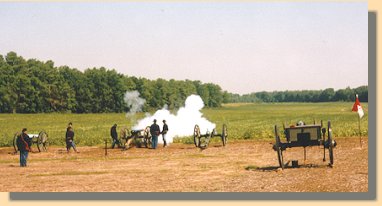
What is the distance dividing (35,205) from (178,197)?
4011 mm

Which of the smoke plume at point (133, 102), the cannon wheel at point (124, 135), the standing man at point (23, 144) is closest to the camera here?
the standing man at point (23, 144)

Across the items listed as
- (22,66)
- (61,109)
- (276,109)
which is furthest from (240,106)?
(22,66)

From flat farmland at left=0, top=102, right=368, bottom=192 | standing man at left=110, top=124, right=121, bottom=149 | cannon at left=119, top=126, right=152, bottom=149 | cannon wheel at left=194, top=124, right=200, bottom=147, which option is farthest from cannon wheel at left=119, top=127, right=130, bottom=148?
cannon wheel at left=194, top=124, right=200, bottom=147

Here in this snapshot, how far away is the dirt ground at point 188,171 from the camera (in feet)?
47.9

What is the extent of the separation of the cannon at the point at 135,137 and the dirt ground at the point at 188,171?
1.19 meters

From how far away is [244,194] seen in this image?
13680 mm

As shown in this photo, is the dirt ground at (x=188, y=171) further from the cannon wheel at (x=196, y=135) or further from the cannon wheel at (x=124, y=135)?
the cannon wheel at (x=124, y=135)

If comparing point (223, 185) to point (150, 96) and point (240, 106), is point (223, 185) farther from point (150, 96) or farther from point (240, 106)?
point (240, 106)

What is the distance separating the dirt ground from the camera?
1459 cm

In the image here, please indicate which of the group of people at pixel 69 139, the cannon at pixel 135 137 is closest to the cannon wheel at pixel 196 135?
the group of people at pixel 69 139

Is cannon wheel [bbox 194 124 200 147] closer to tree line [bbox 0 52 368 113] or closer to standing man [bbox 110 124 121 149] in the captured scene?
standing man [bbox 110 124 121 149]

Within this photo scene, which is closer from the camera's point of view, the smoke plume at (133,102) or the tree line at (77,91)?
the tree line at (77,91)

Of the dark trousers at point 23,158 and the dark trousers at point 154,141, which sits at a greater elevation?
the dark trousers at point 154,141

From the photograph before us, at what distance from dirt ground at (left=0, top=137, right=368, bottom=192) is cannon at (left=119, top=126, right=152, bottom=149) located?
46.9 inches
